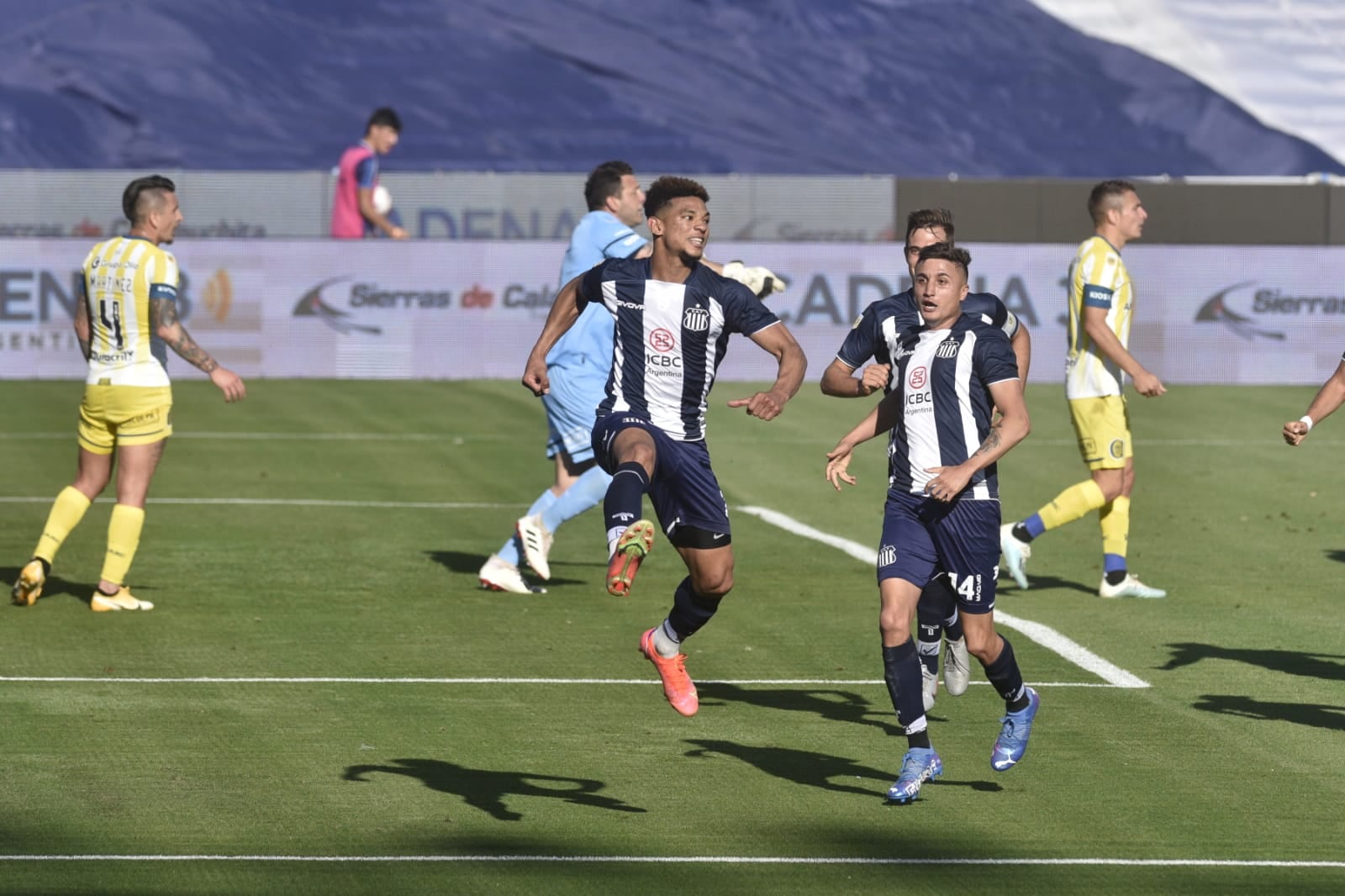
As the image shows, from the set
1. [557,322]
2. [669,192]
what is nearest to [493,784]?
[557,322]

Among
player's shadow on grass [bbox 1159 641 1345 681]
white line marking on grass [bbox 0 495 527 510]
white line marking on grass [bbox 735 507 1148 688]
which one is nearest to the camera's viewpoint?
white line marking on grass [bbox 735 507 1148 688]

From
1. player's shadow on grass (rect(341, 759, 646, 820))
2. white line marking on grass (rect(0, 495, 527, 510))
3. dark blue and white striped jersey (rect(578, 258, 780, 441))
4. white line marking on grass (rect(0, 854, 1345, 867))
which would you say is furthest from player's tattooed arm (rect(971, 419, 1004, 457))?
white line marking on grass (rect(0, 495, 527, 510))

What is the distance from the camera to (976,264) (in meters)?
26.0

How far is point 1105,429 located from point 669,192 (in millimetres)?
4721

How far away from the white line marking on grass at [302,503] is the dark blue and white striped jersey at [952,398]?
877 cm

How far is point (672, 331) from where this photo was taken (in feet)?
27.4

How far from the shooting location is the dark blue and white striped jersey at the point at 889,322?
782 cm

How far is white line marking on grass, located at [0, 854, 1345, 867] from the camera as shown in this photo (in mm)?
6543

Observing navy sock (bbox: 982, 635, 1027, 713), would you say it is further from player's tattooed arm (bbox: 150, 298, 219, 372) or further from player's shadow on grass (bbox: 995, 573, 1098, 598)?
player's tattooed arm (bbox: 150, 298, 219, 372)

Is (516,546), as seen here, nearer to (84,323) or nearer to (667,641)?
(84,323)

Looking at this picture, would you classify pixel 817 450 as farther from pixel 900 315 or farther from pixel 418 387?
pixel 900 315

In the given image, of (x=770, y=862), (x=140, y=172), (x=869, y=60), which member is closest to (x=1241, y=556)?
(x=770, y=862)

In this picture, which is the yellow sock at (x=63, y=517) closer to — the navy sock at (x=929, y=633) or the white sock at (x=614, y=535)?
the white sock at (x=614, y=535)

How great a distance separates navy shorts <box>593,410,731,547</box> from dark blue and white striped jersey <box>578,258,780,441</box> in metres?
0.06
